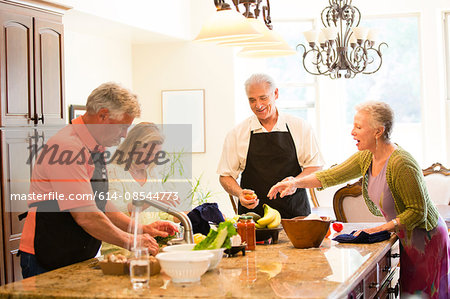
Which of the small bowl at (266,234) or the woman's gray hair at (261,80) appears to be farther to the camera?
the woman's gray hair at (261,80)

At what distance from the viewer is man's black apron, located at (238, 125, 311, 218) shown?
3836mm

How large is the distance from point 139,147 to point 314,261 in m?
1.21

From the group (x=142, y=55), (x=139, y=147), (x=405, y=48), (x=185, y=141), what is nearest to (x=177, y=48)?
(x=142, y=55)

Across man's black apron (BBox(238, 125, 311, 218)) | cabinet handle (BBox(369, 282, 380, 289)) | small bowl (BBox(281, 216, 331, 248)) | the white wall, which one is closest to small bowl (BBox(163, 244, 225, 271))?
small bowl (BBox(281, 216, 331, 248))

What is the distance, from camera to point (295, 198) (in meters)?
3.84

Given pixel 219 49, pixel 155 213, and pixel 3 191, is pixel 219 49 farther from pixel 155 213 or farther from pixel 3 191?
pixel 155 213

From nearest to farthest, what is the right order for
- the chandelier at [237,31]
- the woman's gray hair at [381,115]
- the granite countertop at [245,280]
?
the granite countertop at [245,280] → the chandelier at [237,31] → the woman's gray hair at [381,115]

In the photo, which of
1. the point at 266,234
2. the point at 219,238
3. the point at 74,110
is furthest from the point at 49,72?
the point at 219,238

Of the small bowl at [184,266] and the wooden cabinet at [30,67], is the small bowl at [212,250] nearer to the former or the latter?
the small bowl at [184,266]

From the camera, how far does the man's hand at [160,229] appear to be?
260cm

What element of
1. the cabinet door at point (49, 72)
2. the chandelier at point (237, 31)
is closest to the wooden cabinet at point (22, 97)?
the cabinet door at point (49, 72)

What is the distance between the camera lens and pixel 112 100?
2.57 meters

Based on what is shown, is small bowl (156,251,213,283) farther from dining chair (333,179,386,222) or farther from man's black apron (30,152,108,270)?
dining chair (333,179,386,222)

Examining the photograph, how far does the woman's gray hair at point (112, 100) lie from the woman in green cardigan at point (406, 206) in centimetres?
113
